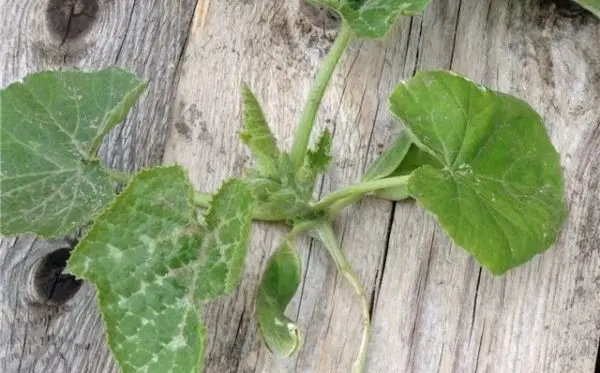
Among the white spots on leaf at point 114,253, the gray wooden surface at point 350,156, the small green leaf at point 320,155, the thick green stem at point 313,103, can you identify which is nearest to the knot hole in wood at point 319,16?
the gray wooden surface at point 350,156

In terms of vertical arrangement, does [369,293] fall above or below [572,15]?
below

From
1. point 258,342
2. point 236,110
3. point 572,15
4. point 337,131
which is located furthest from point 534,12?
point 258,342

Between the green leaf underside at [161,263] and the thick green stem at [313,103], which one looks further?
the thick green stem at [313,103]

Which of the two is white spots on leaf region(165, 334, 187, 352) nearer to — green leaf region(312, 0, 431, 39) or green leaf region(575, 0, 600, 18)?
green leaf region(312, 0, 431, 39)

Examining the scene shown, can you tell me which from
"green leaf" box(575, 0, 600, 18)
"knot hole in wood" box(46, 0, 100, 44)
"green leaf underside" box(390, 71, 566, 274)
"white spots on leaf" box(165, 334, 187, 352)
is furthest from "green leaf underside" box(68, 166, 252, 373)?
"green leaf" box(575, 0, 600, 18)

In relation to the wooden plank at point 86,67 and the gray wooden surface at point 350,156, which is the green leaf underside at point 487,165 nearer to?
the gray wooden surface at point 350,156

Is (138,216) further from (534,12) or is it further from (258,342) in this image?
(534,12)
